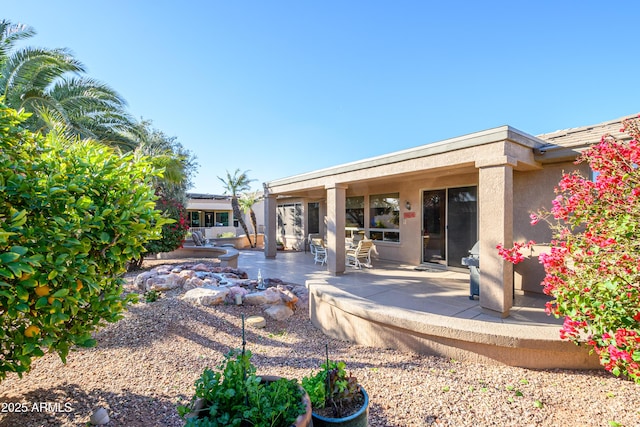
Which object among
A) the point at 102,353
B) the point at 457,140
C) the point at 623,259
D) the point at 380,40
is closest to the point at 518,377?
the point at 623,259

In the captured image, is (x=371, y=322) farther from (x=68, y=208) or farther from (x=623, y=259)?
(x=68, y=208)

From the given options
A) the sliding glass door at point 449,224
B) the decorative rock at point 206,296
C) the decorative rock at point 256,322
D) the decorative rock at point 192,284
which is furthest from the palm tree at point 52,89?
the sliding glass door at point 449,224

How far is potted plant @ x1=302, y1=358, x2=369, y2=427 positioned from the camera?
2.31 meters

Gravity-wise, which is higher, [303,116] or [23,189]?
[303,116]

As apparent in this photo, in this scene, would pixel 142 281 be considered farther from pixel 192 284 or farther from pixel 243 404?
pixel 243 404

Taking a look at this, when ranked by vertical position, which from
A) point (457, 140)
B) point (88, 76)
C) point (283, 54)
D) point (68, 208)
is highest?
point (283, 54)

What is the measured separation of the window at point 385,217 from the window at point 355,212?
2.01 ft

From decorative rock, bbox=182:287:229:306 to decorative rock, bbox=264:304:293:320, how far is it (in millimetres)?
1025

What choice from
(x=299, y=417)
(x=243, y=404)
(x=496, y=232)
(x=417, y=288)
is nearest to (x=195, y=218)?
(x=417, y=288)

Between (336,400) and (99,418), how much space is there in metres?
2.02

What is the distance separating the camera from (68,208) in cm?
197

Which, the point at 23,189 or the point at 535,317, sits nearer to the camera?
the point at 23,189

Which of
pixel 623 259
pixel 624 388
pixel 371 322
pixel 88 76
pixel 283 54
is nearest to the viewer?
pixel 623 259

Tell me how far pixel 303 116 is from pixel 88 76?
9.88m
